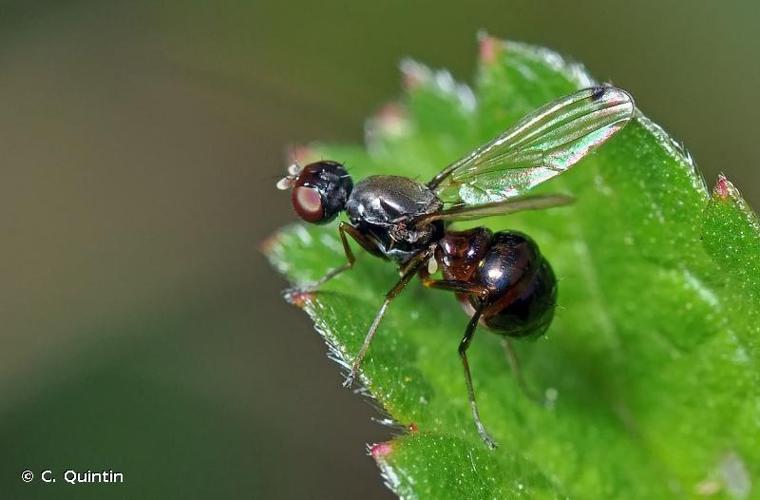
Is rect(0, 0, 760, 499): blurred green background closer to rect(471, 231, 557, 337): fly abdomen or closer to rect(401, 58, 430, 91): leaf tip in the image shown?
rect(401, 58, 430, 91): leaf tip

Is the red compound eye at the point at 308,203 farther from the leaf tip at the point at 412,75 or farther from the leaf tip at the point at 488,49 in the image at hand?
the leaf tip at the point at 412,75

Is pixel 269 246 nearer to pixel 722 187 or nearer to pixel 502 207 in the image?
pixel 502 207

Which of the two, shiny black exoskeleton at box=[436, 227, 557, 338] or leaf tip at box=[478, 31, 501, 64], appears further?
leaf tip at box=[478, 31, 501, 64]

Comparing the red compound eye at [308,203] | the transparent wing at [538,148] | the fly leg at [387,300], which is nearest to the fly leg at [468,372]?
the fly leg at [387,300]

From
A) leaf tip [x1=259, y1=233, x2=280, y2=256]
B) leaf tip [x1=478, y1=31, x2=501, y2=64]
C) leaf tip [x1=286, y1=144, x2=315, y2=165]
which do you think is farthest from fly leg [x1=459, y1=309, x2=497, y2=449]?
leaf tip [x1=286, y1=144, x2=315, y2=165]

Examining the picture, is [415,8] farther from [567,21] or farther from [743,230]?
[743,230]

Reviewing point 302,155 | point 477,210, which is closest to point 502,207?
point 477,210

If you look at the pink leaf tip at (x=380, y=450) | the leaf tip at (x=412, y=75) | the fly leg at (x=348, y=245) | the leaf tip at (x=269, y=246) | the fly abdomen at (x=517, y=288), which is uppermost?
the leaf tip at (x=412, y=75)
